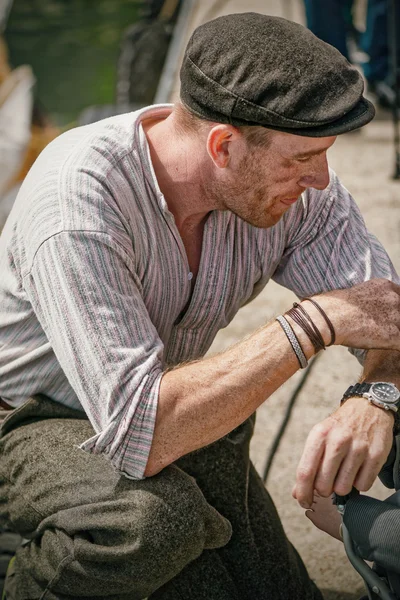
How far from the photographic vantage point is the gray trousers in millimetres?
1962

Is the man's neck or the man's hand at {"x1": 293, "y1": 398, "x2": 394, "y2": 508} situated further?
the man's neck

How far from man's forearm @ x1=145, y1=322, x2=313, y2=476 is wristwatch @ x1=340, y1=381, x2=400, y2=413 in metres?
0.14

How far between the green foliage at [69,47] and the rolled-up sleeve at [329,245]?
4.91 metres

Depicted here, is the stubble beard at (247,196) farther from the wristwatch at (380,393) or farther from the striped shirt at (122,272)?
the wristwatch at (380,393)

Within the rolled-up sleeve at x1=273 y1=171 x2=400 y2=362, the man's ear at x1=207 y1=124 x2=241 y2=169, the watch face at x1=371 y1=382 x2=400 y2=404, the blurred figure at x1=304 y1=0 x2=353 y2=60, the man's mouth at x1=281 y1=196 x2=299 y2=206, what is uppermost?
the man's ear at x1=207 y1=124 x2=241 y2=169

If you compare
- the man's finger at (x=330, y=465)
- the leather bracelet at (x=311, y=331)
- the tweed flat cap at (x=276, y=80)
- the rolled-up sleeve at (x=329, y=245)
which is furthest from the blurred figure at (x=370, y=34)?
the man's finger at (x=330, y=465)

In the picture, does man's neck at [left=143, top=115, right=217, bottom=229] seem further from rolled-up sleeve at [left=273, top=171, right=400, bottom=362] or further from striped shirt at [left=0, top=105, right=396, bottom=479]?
rolled-up sleeve at [left=273, top=171, right=400, bottom=362]

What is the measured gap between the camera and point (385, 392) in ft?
6.40

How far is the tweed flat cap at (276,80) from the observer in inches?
74.2

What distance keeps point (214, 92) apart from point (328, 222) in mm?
547

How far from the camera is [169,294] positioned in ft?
7.22

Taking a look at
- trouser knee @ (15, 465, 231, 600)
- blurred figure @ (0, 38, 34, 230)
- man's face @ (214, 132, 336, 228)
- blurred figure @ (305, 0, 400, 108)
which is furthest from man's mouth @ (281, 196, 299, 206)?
blurred figure @ (0, 38, 34, 230)

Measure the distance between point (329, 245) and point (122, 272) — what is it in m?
0.64

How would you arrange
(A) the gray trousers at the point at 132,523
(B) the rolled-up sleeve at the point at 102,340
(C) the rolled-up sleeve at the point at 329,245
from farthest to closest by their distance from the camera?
(C) the rolled-up sleeve at the point at 329,245, (A) the gray trousers at the point at 132,523, (B) the rolled-up sleeve at the point at 102,340
